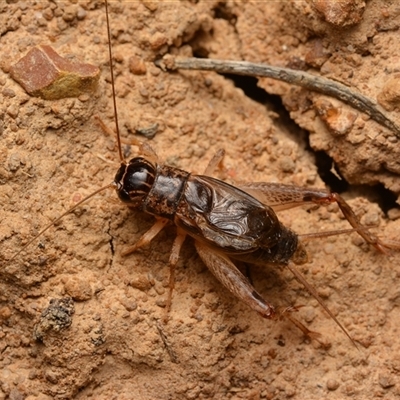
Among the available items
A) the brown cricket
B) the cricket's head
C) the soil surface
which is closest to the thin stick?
the soil surface

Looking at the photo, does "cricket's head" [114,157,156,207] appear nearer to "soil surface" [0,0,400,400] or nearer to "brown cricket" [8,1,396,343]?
"brown cricket" [8,1,396,343]

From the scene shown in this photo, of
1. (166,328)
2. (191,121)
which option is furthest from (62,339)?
(191,121)

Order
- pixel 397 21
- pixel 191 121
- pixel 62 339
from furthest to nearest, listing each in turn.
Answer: pixel 191 121 < pixel 397 21 < pixel 62 339

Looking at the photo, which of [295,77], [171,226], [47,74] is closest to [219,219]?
[171,226]

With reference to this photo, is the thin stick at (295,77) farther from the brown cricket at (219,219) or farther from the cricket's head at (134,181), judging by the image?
the cricket's head at (134,181)

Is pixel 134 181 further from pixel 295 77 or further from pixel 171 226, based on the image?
pixel 295 77

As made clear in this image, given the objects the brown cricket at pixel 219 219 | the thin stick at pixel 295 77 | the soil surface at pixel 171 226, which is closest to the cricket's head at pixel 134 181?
the brown cricket at pixel 219 219

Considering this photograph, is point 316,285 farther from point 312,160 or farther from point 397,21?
point 397,21
